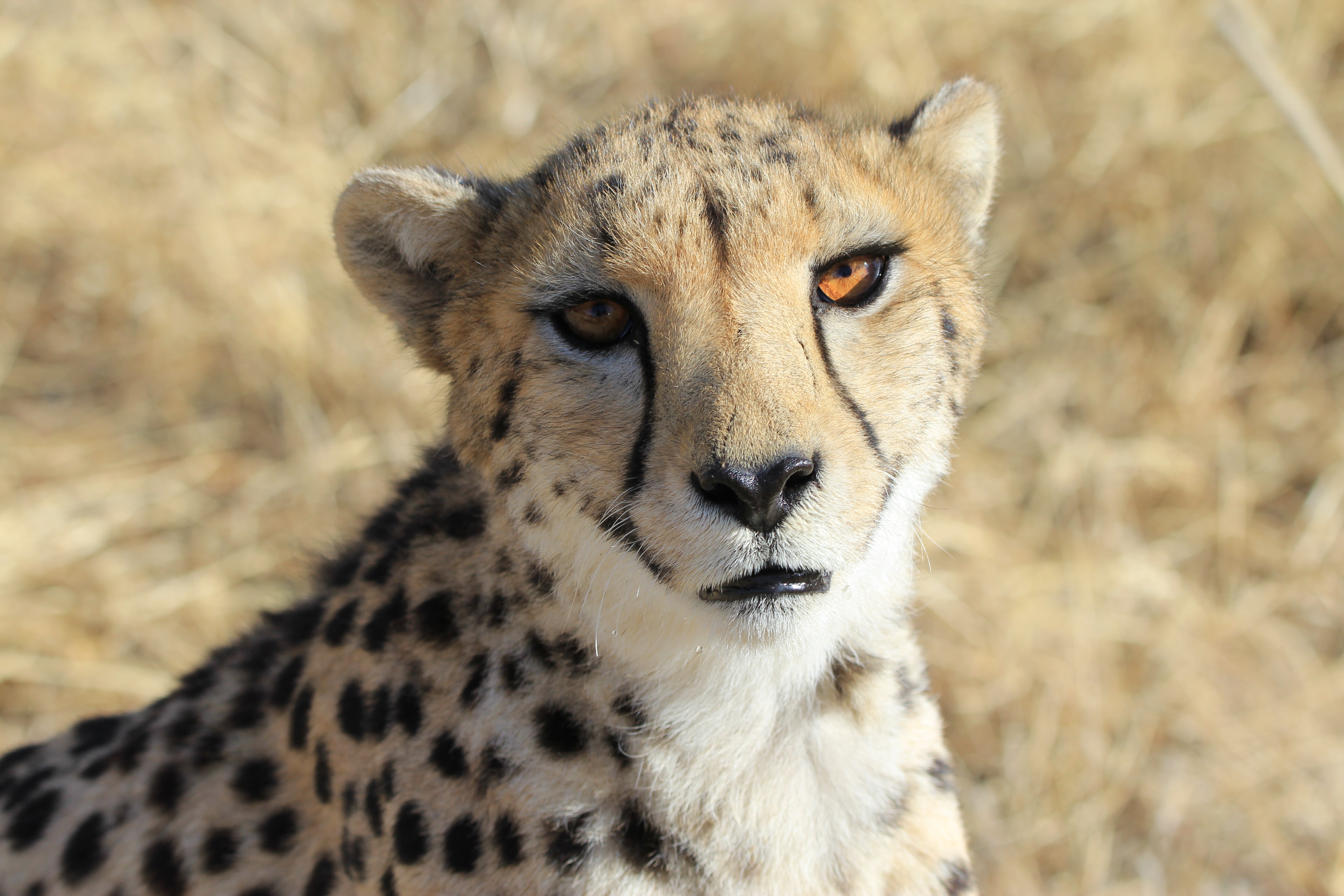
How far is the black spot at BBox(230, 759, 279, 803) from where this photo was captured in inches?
56.7

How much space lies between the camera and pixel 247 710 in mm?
1532

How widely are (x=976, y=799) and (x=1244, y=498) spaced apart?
1065 mm

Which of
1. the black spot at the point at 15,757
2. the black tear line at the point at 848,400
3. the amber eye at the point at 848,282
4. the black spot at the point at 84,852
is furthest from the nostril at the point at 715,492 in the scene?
the black spot at the point at 15,757

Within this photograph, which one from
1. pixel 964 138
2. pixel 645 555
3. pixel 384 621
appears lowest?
pixel 384 621

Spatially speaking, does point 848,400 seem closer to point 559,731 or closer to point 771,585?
point 771,585

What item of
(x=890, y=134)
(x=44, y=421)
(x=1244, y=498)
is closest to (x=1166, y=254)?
(x=1244, y=498)

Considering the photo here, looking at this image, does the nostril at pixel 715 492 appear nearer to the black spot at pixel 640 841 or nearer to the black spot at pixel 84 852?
the black spot at pixel 640 841

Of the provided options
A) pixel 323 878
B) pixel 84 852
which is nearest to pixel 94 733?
pixel 84 852

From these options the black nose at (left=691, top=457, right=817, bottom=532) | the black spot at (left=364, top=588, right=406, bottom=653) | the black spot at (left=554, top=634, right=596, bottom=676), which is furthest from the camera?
the black spot at (left=364, top=588, right=406, bottom=653)

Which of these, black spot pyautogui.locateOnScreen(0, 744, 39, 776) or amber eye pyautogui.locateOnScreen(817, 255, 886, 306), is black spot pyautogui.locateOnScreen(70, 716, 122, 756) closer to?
Result: black spot pyautogui.locateOnScreen(0, 744, 39, 776)

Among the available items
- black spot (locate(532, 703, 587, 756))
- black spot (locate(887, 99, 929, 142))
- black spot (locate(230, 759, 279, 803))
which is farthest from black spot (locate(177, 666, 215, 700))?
black spot (locate(887, 99, 929, 142))

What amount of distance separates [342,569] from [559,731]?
17.8 inches

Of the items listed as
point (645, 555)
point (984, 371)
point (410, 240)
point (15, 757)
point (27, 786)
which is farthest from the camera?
point (984, 371)

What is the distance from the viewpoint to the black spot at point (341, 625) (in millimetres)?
1409
